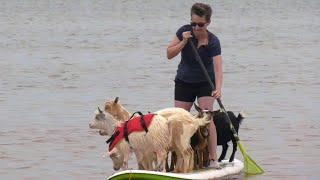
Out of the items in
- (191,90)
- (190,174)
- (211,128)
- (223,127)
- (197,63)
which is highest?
(197,63)

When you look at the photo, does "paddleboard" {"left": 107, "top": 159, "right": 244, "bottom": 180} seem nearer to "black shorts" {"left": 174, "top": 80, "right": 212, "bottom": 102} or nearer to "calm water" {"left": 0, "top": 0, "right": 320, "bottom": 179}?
"calm water" {"left": 0, "top": 0, "right": 320, "bottom": 179}

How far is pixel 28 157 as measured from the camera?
42.9ft

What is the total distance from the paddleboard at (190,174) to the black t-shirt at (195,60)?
37.8 inches

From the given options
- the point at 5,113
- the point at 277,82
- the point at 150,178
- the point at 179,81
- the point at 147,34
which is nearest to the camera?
the point at 150,178

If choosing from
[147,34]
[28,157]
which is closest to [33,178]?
[28,157]

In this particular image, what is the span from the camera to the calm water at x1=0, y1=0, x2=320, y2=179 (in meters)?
13.0

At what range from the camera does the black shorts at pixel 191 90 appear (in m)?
10.7

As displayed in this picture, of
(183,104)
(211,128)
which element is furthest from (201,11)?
(211,128)

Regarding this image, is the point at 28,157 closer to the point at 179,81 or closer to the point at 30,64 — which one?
the point at 179,81

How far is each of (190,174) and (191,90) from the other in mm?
906

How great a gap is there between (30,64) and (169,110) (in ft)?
51.9

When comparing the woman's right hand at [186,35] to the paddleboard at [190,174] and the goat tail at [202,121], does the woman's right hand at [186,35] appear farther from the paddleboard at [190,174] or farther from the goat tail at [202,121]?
the paddleboard at [190,174]

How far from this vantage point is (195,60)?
10578 millimetres

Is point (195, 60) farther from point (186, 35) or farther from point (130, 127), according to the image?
point (130, 127)
